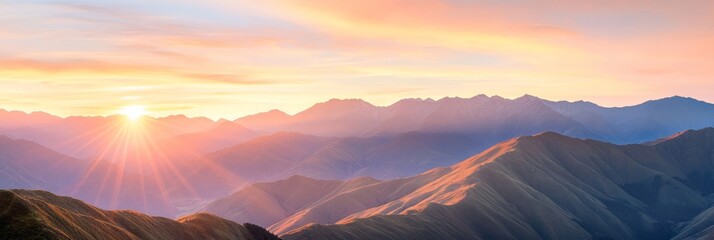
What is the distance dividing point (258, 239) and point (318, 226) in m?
51.8

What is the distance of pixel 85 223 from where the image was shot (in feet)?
199

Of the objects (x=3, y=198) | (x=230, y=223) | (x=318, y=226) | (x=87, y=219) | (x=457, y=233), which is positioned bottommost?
(x=457, y=233)

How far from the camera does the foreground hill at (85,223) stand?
4709 centimetres

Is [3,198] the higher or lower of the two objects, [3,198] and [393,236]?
the higher

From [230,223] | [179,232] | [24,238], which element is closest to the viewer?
[24,238]

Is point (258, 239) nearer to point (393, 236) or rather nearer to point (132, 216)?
point (132, 216)

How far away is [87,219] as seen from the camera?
62.8m

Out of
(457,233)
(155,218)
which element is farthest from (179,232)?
(457,233)

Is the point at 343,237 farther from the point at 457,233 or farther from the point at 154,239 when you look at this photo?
the point at 154,239

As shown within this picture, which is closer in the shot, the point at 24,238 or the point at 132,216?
the point at 24,238

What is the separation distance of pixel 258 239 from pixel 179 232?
20140 millimetres

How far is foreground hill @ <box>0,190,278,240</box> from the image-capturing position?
155 ft

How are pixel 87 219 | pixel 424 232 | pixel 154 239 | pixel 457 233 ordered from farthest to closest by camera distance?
pixel 457 233 < pixel 424 232 < pixel 154 239 < pixel 87 219

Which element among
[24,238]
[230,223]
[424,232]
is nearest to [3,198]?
[24,238]
